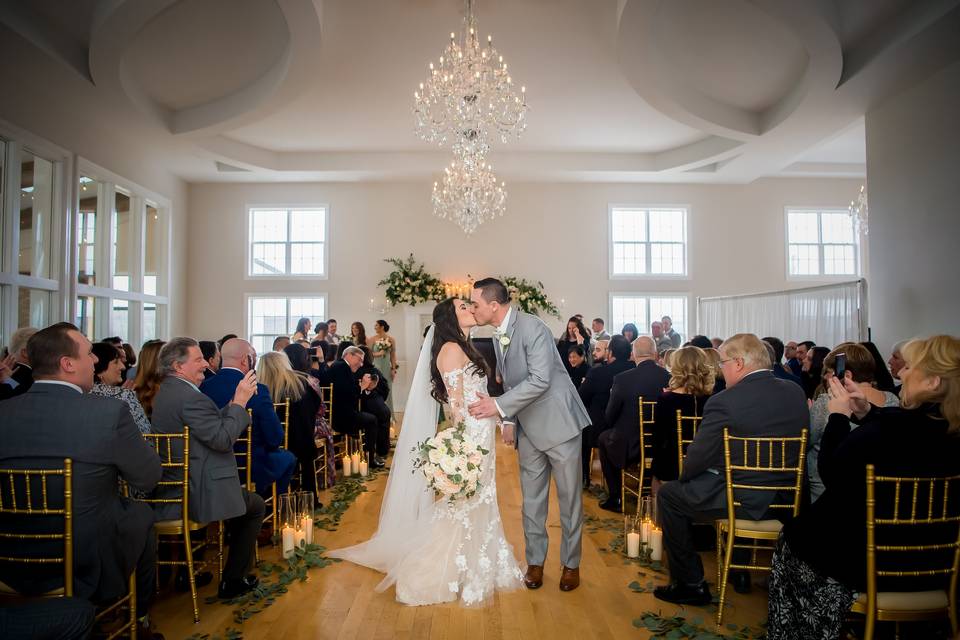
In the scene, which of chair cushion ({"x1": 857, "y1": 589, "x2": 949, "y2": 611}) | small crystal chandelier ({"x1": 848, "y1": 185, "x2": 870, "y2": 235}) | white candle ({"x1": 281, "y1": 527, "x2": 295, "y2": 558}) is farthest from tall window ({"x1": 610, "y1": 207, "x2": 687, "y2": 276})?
chair cushion ({"x1": 857, "y1": 589, "x2": 949, "y2": 611})

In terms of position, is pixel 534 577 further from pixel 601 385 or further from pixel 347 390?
pixel 347 390

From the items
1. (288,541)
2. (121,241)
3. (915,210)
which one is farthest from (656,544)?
(121,241)

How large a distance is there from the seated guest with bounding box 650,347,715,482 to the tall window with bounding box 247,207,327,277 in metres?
10.7

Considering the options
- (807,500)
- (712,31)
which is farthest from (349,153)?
(807,500)

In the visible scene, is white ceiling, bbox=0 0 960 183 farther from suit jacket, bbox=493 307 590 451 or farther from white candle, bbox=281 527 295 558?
white candle, bbox=281 527 295 558

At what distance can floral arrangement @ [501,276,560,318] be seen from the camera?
44.2 feet

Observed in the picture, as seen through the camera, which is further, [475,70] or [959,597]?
[475,70]

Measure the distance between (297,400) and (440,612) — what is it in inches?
99.7

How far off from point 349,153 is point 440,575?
1072cm

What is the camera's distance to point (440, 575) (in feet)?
12.7

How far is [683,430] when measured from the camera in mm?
4770

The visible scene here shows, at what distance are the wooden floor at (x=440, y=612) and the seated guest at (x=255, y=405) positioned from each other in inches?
32.4

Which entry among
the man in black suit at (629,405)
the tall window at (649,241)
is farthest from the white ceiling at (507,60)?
the man in black suit at (629,405)

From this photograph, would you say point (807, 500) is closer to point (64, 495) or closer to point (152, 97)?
point (64, 495)
